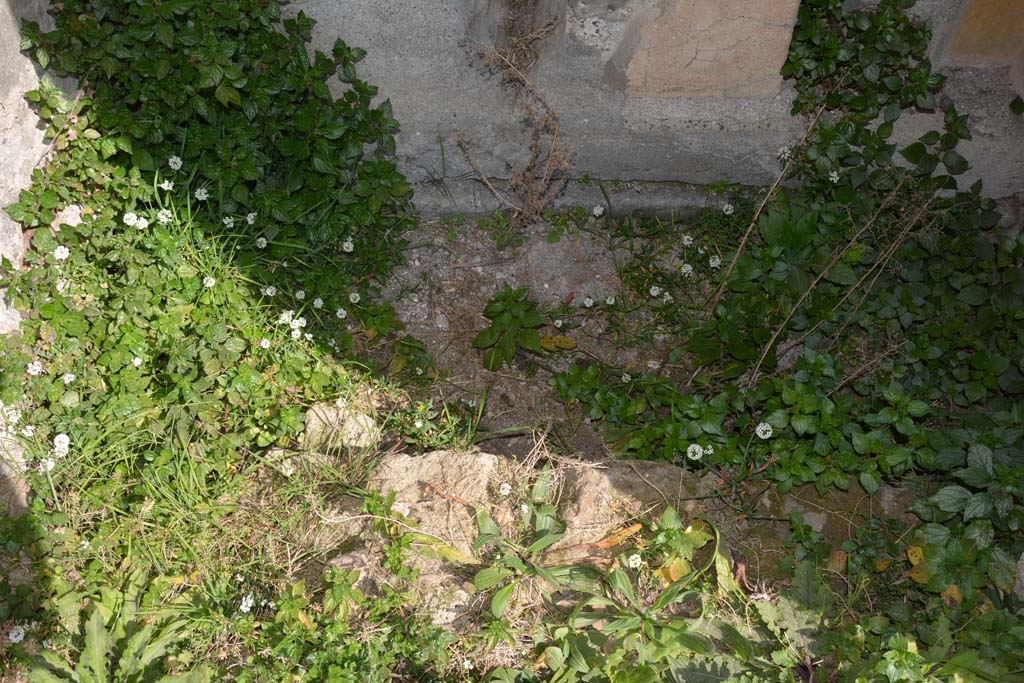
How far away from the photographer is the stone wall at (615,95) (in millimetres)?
3303

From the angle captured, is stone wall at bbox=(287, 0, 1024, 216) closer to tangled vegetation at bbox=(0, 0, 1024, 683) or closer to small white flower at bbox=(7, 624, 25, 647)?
tangled vegetation at bbox=(0, 0, 1024, 683)

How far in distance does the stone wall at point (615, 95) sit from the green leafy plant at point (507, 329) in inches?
22.0

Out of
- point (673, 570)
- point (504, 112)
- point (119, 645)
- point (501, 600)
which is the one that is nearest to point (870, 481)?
point (673, 570)

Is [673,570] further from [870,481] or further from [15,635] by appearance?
[15,635]

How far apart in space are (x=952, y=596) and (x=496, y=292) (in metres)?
1.96

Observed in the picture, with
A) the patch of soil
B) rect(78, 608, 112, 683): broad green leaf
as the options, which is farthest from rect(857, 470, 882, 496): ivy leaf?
rect(78, 608, 112, 683): broad green leaf

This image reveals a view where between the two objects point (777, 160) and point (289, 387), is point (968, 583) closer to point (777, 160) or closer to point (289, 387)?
point (777, 160)

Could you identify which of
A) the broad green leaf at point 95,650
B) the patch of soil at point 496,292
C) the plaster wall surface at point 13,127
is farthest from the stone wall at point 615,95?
the broad green leaf at point 95,650

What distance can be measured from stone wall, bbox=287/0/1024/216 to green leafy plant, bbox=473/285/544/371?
0.56 meters

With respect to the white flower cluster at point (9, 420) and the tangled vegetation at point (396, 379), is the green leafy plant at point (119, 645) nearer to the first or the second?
the tangled vegetation at point (396, 379)

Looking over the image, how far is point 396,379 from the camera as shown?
10.2 feet

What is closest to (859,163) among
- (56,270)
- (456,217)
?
(456,217)

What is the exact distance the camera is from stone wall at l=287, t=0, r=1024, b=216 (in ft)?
10.8

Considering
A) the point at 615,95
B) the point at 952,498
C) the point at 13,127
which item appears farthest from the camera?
the point at 615,95
